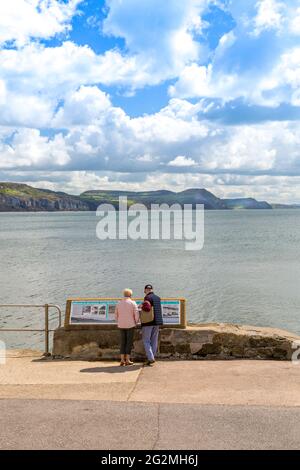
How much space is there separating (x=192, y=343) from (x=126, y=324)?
152cm

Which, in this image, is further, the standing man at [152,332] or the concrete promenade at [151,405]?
the standing man at [152,332]

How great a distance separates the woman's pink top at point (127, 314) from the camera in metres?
11.4

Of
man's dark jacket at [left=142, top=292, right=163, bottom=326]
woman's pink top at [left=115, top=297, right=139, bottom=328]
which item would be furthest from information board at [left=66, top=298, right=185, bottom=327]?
woman's pink top at [left=115, top=297, right=139, bottom=328]

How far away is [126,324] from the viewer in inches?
448

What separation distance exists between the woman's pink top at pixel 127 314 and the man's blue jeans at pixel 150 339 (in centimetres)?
29

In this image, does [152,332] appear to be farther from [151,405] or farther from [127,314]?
[151,405]

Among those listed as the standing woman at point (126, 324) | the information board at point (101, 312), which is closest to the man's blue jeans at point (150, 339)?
the standing woman at point (126, 324)

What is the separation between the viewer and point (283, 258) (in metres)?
63.2

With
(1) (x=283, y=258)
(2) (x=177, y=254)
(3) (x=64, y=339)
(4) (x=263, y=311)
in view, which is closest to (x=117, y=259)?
(2) (x=177, y=254)

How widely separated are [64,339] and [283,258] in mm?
53930

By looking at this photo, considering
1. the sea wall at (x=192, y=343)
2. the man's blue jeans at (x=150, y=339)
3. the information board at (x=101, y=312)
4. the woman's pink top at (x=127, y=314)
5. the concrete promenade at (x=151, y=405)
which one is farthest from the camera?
the information board at (x=101, y=312)

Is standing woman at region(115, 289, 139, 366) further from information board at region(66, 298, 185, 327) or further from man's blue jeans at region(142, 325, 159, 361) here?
information board at region(66, 298, 185, 327)

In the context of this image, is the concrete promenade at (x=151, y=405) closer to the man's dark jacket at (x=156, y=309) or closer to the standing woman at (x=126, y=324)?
the standing woman at (x=126, y=324)
